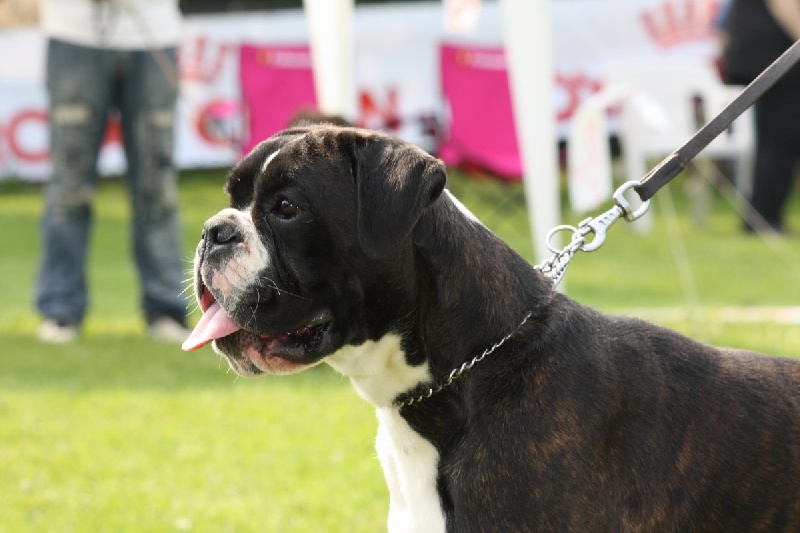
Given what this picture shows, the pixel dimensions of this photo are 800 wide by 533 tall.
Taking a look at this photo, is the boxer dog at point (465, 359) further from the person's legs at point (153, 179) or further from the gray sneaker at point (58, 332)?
the gray sneaker at point (58, 332)

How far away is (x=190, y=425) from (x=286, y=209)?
3.20m

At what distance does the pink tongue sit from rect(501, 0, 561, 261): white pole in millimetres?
3009

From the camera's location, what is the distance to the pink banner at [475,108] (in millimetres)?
11797

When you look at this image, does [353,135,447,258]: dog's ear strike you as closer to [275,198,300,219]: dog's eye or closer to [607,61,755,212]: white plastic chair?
[275,198,300,219]: dog's eye

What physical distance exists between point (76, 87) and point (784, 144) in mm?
7702

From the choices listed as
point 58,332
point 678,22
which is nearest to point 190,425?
point 58,332

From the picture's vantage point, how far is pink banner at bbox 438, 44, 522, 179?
1180cm

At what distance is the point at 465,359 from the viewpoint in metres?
2.87

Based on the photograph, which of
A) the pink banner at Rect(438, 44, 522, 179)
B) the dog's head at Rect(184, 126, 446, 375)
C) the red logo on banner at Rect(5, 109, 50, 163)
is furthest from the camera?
the red logo on banner at Rect(5, 109, 50, 163)

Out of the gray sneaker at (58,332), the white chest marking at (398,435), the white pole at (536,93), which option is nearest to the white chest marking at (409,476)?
the white chest marking at (398,435)

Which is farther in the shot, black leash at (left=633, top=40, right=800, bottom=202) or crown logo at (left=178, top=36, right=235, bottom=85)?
crown logo at (left=178, top=36, right=235, bottom=85)

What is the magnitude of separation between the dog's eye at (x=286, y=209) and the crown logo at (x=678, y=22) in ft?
41.8

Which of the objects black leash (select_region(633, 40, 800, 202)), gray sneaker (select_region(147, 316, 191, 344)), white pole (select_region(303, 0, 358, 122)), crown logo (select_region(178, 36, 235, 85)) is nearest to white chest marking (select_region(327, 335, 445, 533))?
black leash (select_region(633, 40, 800, 202))

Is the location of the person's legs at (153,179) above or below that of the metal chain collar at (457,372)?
below
